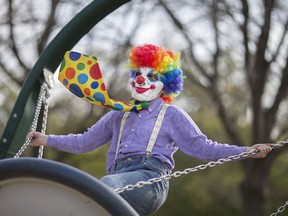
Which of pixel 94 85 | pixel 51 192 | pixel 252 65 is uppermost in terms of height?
pixel 94 85

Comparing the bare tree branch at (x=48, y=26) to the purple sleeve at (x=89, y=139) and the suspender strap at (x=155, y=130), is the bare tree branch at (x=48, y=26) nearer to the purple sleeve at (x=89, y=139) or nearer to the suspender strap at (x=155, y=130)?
the purple sleeve at (x=89, y=139)

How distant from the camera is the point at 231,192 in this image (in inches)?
866

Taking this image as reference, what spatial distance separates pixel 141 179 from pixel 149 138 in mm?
290

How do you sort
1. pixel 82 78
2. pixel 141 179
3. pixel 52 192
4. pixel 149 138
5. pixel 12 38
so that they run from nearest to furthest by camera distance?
pixel 52 192 < pixel 141 179 < pixel 149 138 < pixel 82 78 < pixel 12 38

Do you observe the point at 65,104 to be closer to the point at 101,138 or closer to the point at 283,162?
the point at 283,162

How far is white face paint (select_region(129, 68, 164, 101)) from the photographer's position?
4785mm

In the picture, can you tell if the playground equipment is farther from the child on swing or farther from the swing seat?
the child on swing

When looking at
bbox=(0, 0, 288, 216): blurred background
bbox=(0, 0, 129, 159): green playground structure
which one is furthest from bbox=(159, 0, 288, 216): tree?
bbox=(0, 0, 129, 159): green playground structure

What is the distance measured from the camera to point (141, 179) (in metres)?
4.41

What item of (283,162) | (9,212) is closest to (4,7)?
(9,212)

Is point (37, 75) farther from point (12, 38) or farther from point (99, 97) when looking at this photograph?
point (12, 38)

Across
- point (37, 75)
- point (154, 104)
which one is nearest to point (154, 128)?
point (154, 104)

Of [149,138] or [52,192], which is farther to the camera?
[149,138]

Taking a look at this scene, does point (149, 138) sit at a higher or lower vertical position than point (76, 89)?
lower
